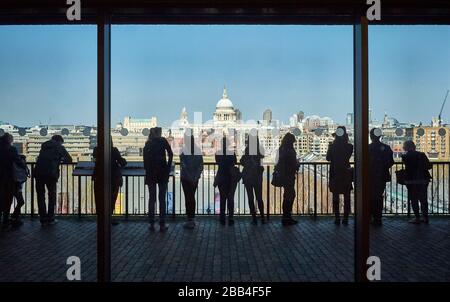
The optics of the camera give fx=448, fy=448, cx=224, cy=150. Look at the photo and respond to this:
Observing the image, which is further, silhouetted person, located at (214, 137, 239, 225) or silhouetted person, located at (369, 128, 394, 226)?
silhouetted person, located at (214, 137, 239, 225)

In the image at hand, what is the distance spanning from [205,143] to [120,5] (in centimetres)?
431

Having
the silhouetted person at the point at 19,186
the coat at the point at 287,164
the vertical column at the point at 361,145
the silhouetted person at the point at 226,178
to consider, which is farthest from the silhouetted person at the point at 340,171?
the silhouetted person at the point at 19,186

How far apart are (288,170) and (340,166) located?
103cm

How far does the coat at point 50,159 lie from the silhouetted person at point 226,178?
2.75 m

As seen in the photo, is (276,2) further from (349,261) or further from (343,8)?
(349,261)

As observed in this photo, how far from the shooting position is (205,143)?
833 cm

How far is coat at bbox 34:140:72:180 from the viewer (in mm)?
7375

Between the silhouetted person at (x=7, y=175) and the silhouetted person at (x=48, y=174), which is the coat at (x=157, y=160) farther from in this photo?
the silhouetted person at (x=7, y=175)

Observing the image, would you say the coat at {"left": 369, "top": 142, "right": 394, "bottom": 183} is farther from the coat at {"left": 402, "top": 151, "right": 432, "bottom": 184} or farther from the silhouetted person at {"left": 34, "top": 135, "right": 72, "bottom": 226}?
the silhouetted person at {"left": 34, "top": 135, "right": 72, "bottom": 226}

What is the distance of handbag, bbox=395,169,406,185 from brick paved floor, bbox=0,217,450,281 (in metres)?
0.80

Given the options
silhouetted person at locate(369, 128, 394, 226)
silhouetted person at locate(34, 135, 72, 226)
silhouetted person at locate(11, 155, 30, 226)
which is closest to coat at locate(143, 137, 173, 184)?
silhouetted person at locate(34, 135, 72, 226)

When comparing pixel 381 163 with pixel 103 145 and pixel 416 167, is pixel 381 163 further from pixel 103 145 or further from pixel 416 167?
pixel 103 145

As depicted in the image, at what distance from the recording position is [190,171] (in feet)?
28.1
